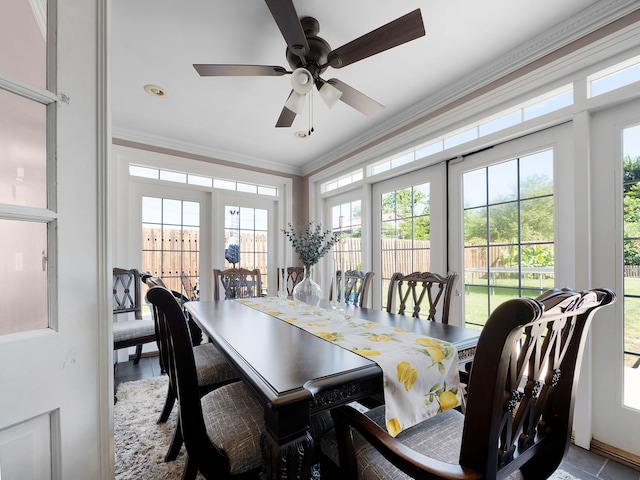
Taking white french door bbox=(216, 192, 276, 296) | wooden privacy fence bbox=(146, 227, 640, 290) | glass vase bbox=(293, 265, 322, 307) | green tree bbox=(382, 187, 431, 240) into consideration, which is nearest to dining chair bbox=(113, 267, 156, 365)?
wooden privacy fence bbox=(146, 227, 640, 290)

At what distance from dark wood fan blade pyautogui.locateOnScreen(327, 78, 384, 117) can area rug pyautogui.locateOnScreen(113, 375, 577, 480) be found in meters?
2.17

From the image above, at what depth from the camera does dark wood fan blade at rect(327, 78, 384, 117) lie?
186 centimetres

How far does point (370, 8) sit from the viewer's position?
5.44ft

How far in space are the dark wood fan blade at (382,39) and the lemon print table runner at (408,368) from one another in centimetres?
137

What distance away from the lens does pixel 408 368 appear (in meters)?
1.01

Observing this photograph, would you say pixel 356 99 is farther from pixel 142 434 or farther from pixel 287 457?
pixel 142 434

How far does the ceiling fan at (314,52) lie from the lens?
4.45 feet

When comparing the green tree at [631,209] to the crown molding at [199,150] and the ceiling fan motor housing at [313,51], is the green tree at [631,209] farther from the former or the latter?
the crown molding at [199,150]

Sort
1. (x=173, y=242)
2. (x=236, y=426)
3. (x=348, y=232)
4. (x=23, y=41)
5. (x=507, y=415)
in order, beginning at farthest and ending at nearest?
(x=348, y=232)
(x=173, y=242)
(x=236, y=426)
(x=23, y=41)
(x=507, y=415)

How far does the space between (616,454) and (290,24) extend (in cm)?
281

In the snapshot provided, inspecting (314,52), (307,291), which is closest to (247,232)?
(307,291)

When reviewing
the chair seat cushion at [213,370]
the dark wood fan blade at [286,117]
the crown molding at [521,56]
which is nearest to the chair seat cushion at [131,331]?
the chair seat cushion at [213,370]

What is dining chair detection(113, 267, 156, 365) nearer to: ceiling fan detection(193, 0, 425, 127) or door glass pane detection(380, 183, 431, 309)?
ceiling fan detection(193, 0, 425, 127)

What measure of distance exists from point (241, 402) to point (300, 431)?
1.99 feet
